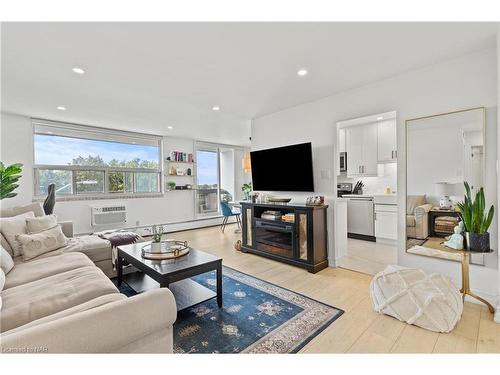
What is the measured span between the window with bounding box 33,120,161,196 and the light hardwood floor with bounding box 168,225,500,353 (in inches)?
151

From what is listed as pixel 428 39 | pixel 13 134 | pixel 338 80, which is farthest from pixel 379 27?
pixel 13 134

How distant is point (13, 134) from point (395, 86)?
5683 millimetres

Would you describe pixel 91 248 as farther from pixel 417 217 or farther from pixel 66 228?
pixel 417 217

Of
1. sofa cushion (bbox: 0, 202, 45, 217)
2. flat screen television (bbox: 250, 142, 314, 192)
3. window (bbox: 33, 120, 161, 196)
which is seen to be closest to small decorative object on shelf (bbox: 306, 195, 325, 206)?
flat screen television (bbox: 250, 142, 314, 192)

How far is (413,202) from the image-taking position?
270 centimetres

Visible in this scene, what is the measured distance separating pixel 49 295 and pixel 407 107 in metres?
3.60

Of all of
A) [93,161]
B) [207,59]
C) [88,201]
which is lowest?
[88,201]

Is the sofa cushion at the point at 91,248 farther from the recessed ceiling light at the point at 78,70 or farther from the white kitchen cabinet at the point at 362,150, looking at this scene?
the white kitchen cabinet at the point at 362,150

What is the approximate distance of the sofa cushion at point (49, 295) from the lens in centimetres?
139

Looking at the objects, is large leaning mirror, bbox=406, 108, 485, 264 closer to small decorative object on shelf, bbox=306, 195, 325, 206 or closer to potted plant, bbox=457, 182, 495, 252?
potted plant, bbox=457, 182, 495, 252

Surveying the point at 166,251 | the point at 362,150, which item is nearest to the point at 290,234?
the point at 166,251

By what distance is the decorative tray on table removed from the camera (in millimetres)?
2314
